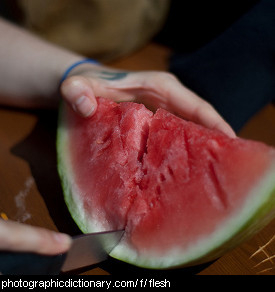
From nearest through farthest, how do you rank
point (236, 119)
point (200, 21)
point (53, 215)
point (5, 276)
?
point (5, 276) → point (53, 215) → point (236, 119) → point (200, 21)

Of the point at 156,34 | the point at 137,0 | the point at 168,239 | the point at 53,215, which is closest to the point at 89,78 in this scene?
the point at 53,215

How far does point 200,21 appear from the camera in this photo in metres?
1.55

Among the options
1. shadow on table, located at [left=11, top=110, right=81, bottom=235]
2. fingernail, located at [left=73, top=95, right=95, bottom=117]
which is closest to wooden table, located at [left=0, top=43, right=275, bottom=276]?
shadow on table, located at [left=11, top=110, right=81, bottom=235]

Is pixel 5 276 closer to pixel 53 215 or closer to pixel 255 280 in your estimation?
pixel 53 215

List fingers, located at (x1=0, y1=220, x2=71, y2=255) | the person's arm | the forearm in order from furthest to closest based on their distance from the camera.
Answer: the forearm
the person's arm
fingers, located at (x1=0, y1=220, x2=71, y2=255)

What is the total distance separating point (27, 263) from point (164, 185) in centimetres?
29

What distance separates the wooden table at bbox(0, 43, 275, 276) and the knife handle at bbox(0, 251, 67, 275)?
107 mm

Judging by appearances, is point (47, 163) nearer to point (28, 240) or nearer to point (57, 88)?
point (57, 88)

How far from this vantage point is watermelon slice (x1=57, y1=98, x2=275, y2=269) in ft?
2.00

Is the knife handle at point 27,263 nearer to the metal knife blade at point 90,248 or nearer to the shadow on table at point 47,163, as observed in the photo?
the metal knife blade at point 90,248

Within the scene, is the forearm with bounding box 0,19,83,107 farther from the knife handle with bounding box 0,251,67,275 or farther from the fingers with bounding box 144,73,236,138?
the knife handle with bounding box 0,251,67,275

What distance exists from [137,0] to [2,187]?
2.92 feet

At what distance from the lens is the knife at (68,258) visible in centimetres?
60

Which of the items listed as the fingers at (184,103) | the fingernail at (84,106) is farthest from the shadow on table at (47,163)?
the fingers at (184,103)
